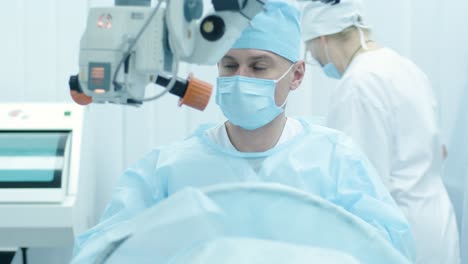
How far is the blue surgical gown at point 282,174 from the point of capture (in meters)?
1.23

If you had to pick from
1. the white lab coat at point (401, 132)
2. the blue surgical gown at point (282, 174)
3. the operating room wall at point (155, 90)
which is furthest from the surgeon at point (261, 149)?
the operating room wall at point (155, 90)

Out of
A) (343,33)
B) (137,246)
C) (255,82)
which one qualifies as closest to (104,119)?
(343,33)

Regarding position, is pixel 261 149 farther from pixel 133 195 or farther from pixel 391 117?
pixel 391 117

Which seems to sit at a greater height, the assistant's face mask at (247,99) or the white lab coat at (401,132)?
the assistant's face mask at (247,99)

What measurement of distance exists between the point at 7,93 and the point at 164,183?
116 centimetres

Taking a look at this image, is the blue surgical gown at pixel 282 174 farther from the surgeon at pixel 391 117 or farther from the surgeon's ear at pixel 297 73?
the surgeon at pixel 391 117

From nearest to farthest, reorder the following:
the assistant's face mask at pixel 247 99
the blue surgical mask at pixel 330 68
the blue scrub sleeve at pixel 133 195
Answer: the blue scrub sleeve at pixel 133 195 → the assistant's face mask at pixel 247 99 → the blue surgical mask at pixel 330 68

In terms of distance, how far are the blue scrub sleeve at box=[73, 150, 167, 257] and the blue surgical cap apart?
0.32m

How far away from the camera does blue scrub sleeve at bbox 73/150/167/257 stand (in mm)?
1193

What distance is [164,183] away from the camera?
132 centimetres

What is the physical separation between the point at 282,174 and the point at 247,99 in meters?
0.18

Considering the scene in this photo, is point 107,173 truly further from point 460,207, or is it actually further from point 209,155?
point 460,207

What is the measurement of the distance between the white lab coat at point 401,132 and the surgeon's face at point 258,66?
1.23 ft

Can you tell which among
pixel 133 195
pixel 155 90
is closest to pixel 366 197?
pixel 133 195
